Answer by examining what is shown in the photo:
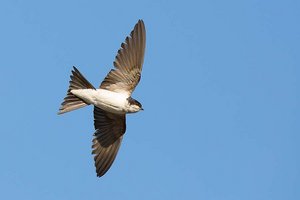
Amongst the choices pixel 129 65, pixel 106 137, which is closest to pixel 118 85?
pixel 129 65

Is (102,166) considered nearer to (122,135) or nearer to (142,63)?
(122,135)

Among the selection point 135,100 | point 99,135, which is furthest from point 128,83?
point 99,135

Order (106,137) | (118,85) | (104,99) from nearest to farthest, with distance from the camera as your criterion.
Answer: (104,99) < (118,85) < (106,137)

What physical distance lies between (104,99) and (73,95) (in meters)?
0.43

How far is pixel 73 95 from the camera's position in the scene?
9.98 metres

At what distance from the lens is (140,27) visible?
9992 millimetres

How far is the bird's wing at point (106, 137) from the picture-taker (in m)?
10.7

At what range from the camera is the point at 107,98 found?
9883mm

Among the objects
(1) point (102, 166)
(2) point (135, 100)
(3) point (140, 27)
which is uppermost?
(3) point (140, 27)

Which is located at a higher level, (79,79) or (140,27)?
(140,27)

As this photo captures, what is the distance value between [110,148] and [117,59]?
5.05 ft

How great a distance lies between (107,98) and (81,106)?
0.38 metres

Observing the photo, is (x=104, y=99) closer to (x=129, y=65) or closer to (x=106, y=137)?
(x=129, y=65)

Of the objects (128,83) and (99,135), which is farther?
(99,135)
